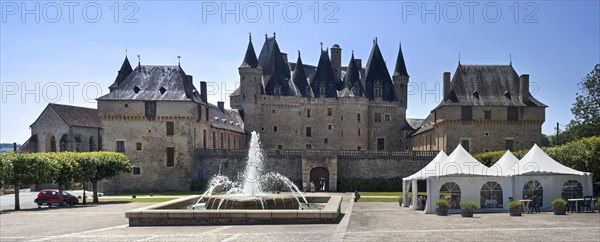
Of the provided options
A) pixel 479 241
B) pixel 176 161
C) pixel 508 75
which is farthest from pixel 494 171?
pixel 176 161

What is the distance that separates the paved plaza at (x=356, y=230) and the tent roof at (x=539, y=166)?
378 cm

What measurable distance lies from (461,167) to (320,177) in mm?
27741

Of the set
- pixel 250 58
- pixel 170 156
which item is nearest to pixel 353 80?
pixel 250 58

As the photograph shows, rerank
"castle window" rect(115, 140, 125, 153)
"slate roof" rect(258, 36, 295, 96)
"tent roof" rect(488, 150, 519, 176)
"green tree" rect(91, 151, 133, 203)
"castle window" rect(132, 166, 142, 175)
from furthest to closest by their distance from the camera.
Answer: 1. "slate roof" rect(258, 36, 295, 96)
2. "castle window" rect(115, 140, 125, 153)
3. "castle window" rect(132, 166, 142, 175)
4. "green tree" rect(91, 151, 133, 203)
5. "tent roof" rect(488, 150, 519, 176)

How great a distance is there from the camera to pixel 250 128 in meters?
75.8

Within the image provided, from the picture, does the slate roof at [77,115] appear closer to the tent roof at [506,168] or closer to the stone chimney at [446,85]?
the stone chimney at [446,85]

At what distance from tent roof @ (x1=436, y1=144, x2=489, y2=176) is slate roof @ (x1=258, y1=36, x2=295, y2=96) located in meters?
45.3

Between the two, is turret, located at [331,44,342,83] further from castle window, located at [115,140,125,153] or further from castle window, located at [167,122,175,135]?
castle window, located at [115,140,125,153]

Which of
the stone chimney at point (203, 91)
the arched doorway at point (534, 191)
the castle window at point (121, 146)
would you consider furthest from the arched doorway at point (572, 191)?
the stone chimney at point (203, 91)

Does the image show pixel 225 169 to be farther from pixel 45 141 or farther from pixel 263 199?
pixel 263 199

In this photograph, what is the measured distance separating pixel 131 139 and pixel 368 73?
33122 mm

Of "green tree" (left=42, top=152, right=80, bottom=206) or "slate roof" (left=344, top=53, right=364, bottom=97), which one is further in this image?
"slate roof" (left=344, top=53, right=364, bottom=97)

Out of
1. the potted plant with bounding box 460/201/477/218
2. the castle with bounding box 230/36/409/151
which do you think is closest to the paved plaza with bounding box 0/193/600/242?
the potted plant with bounding box 460/201/477/218

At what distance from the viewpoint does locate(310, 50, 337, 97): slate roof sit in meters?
76.4
